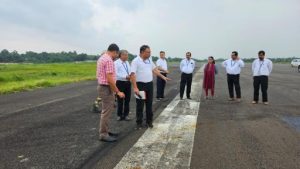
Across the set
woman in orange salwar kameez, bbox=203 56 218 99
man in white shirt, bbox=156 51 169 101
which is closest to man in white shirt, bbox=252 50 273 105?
woman in orange salwar kameez, bbox=203 56 218 99

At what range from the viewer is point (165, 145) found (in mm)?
7023

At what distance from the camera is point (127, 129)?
873cm

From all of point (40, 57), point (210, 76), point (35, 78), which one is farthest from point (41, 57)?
point (210, 76)

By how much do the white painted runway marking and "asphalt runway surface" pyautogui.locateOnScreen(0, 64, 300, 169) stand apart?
146 mm

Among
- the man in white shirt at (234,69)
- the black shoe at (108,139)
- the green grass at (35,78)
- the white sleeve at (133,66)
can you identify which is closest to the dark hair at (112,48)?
the white sleeve at (133,66)

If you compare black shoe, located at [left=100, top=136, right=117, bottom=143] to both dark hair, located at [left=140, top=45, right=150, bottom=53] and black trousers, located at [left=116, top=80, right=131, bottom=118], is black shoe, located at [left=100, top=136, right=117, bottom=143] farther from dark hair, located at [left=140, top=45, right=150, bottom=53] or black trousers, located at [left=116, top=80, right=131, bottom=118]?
black trousers, located at [left=116, top=80, right=131, bottom=118]

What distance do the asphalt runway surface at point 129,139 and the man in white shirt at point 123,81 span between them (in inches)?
16.7

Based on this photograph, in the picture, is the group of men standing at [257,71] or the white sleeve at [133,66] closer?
the white sleeve at [133,66]

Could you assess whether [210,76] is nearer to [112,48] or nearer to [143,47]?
[143,47]

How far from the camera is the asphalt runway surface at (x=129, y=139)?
6.00 metres

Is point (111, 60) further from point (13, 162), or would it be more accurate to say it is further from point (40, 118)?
point (40, 118)

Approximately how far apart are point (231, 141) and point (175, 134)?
1200mm

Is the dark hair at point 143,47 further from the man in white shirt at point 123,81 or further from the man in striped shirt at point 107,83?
the man in striped shirt at point 107,83

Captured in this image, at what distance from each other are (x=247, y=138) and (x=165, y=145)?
1.79 meters
